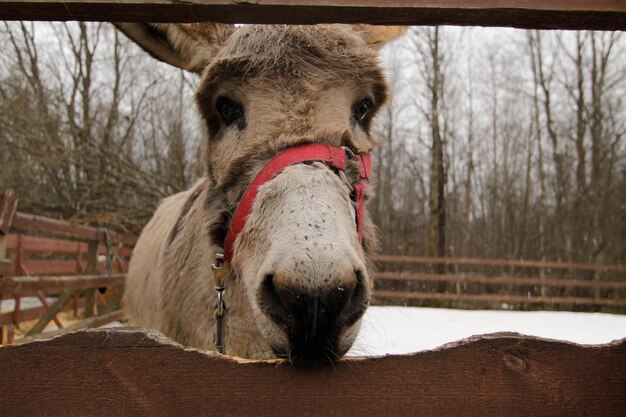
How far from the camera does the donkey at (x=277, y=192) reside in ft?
4.31

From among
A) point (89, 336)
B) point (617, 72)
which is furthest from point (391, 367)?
point (617, 72)

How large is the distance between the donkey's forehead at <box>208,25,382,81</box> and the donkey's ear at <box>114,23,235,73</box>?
15.4 inches

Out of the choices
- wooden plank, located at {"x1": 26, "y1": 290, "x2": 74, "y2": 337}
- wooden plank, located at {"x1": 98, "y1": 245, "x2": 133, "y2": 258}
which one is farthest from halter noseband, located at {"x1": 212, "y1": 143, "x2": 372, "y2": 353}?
wooden plank, located at {"x1": 98, "y1": 245, "x2": 133, "y2": 258}

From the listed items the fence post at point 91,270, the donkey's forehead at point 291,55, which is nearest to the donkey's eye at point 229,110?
the donkey's forehead at point 291,55

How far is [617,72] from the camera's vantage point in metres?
19.4

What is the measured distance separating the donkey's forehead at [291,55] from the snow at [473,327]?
16.4 feet

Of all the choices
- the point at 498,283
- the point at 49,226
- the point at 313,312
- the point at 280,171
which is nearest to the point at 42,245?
the point at 49,226

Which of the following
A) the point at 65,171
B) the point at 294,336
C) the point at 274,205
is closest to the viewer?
the point at 294,336

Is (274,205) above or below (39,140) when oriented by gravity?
below

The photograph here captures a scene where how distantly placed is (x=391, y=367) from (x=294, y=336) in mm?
306

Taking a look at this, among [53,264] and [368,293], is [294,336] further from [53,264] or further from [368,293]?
[53,264]

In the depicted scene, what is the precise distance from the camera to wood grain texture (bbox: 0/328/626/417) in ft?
3.45

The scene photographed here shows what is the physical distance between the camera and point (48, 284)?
6.49 meters

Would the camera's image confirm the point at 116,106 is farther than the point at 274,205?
Yes
